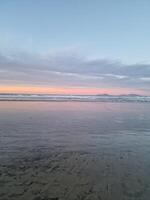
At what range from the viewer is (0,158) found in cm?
791

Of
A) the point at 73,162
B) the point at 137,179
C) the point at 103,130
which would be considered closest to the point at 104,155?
the point at 73,162

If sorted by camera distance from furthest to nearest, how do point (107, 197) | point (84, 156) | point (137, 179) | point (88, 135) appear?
point (88, 135) → point (84, 156) → point (137, 179) → point (107, 197)

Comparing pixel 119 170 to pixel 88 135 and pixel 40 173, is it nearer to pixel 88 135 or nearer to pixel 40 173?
pixel 40 173

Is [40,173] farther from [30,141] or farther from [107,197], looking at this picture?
[30,141]

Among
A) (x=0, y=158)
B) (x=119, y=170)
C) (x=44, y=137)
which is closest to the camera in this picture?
(x=119, y=170)

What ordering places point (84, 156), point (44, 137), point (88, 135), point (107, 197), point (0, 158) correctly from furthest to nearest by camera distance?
1. point (88, 135)
2. point (44, 137)
3. point (84, 156)
4. point (0, 158)
5. point (107, 197)

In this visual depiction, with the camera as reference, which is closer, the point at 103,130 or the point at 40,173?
the point at 40,173

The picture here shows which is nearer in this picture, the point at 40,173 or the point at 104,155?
the point at 40,173

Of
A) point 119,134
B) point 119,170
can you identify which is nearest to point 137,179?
point 119,170

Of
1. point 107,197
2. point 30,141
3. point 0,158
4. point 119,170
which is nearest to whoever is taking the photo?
point 107,197

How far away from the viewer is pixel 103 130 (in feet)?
45.6

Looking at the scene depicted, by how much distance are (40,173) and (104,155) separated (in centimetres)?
287

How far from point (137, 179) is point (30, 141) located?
217 inches

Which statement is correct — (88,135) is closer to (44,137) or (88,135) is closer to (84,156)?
(44,137)
